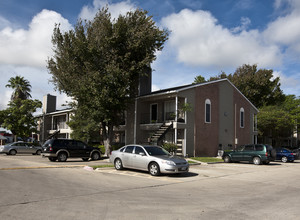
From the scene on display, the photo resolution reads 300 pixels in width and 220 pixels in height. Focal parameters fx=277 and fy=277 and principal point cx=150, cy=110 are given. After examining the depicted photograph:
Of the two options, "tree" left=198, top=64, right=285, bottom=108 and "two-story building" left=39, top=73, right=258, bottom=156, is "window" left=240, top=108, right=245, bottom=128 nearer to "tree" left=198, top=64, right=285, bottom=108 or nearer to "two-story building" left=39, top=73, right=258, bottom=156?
"two-story building" left=39, top=73, right=258, bottom=156

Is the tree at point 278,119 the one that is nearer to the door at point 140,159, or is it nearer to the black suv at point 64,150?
the black suv at point 64,150

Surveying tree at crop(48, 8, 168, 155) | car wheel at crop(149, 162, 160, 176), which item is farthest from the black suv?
car wheel at crop(149, 162, 160, 176)

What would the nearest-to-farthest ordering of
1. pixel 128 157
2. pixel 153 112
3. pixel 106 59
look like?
1. pixel 128 157
2. pixel 106 59
3. pixel 153 112

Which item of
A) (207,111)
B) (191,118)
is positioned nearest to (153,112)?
(191,118)

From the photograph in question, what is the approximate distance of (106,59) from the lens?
79.7ft

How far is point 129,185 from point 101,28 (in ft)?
55.2

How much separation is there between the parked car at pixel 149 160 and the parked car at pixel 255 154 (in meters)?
9.17

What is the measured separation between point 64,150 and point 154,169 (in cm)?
972

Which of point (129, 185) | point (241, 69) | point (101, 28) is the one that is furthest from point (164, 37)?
point (241, 69)

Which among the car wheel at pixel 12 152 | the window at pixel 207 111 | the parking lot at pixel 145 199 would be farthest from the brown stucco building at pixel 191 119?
the parking lot at pixel 145 199

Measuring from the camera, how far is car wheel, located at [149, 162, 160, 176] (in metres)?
13.0

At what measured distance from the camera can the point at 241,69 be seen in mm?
49906

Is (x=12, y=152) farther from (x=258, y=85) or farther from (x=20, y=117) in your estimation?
(x=258, y=85)

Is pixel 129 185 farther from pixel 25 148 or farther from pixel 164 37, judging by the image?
pixel 25 148
